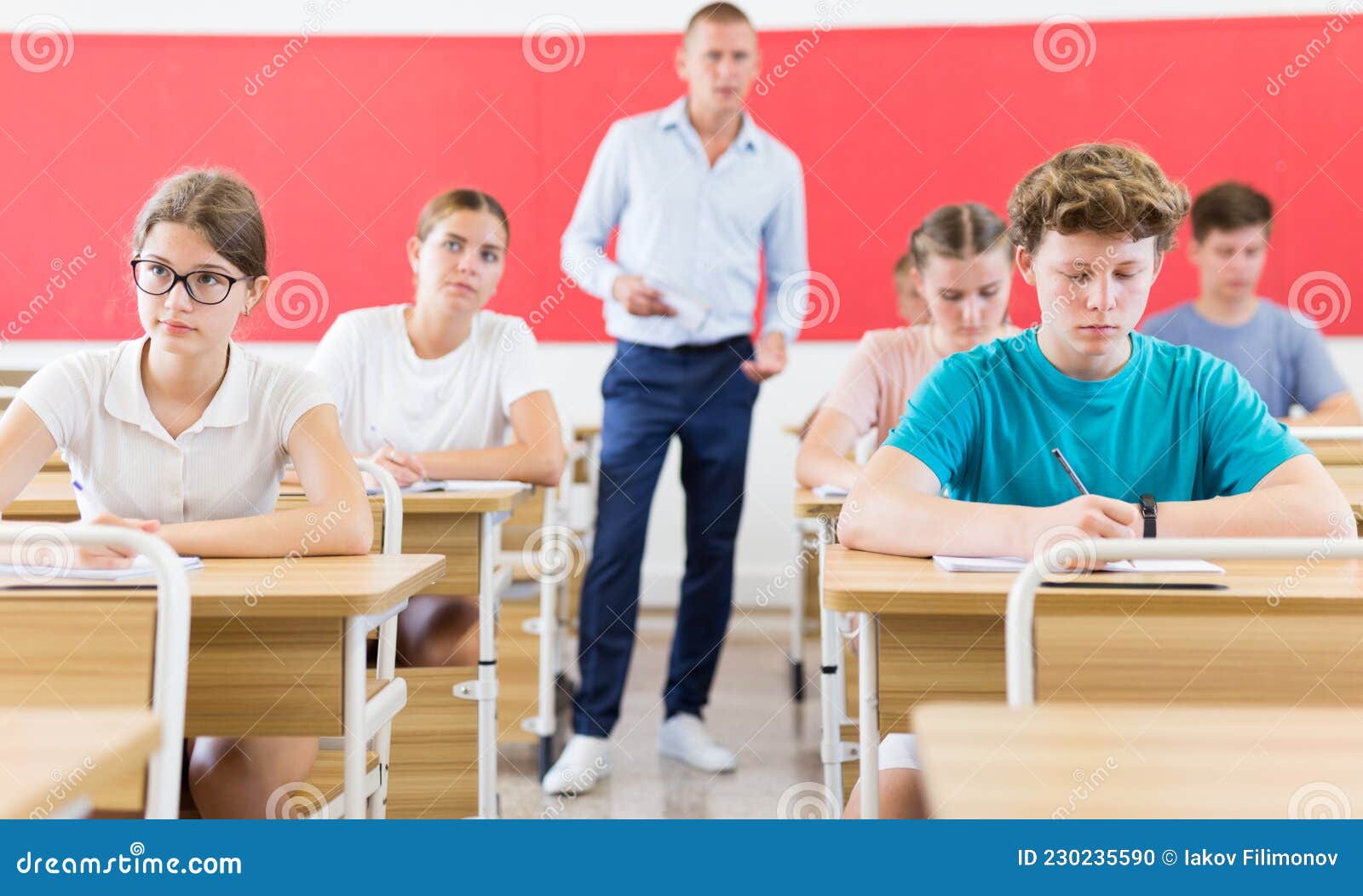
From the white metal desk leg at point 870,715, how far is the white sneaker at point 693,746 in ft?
5.49

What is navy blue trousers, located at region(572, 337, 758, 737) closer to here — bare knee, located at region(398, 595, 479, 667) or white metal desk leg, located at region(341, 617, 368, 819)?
bare knee, located at region(398, 595, 479, 667)

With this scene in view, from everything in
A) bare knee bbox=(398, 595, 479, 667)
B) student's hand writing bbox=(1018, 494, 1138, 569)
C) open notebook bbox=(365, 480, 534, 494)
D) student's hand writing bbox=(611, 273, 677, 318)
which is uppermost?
student's hand writing bbox=(611, 273, 677, 318)

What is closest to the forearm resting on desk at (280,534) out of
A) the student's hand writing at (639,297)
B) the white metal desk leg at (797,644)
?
the student's hand writing at (639,297)

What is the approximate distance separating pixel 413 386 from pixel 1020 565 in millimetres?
1866

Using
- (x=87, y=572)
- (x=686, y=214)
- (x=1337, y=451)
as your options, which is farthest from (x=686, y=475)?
(x=87, y=572)

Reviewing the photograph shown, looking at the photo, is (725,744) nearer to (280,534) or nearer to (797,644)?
(797,644)

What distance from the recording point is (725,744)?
3416 millimetres

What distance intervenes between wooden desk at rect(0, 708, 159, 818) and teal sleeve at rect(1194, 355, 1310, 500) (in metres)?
1.39

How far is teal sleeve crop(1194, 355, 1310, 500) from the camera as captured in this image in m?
1.72

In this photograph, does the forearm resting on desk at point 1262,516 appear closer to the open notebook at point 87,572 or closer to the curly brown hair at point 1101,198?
the curly brown hair at point 1101,198

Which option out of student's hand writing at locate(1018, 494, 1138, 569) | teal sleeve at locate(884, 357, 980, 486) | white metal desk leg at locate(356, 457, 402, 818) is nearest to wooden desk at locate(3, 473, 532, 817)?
white metal desk leg at locate(356, 457, 402, 818)

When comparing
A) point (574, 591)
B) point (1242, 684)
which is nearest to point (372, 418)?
point (574, 591)

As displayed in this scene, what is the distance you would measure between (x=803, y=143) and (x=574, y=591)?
6.60ft

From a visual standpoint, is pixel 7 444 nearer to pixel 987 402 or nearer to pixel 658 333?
pixel 987 402
